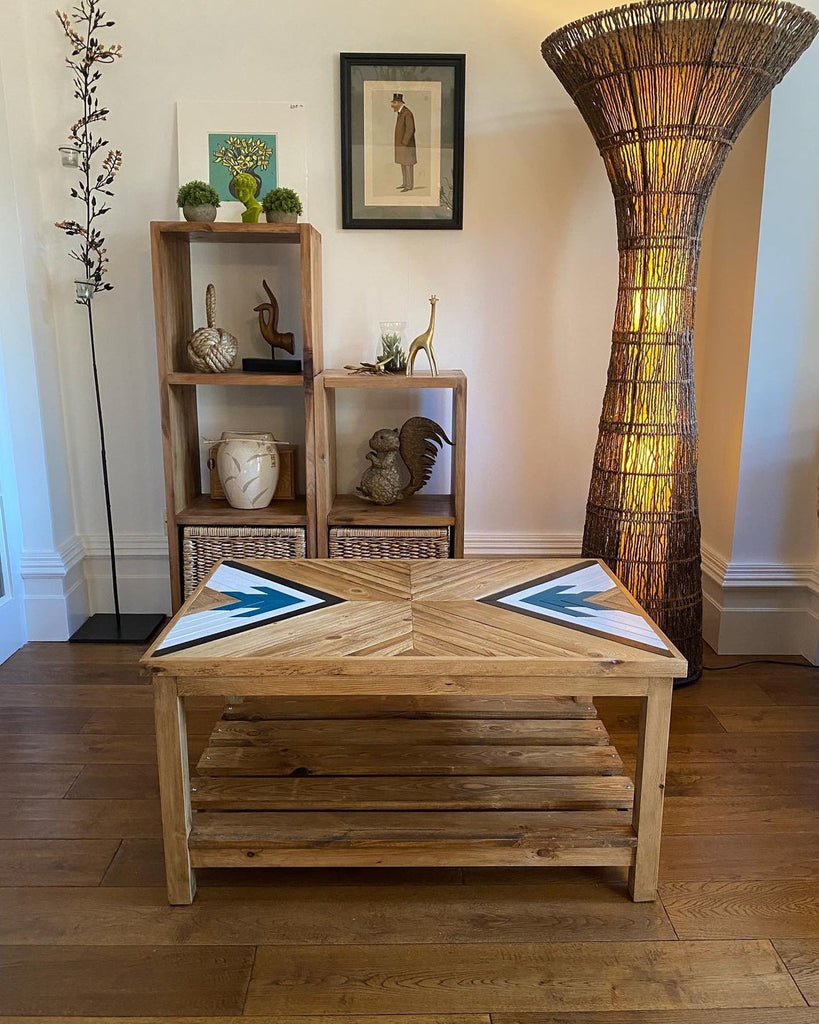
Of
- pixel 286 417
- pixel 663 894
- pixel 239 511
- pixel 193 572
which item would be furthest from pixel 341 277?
pixel 663 894

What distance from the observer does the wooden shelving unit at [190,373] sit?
240 centimetres

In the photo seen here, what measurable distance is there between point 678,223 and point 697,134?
0.71 ft

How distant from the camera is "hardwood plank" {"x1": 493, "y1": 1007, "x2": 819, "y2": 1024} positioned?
1.28 metres

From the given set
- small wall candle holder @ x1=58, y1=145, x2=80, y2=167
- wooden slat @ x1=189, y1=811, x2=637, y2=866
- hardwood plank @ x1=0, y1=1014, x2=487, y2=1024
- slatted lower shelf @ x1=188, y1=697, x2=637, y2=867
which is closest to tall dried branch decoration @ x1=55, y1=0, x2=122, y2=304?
small wall candle holder @ x1=58, y1=145, x2=80, y2=167

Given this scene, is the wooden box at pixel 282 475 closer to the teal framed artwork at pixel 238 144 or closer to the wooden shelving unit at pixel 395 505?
the wooden shelving unit at pixel 395 505

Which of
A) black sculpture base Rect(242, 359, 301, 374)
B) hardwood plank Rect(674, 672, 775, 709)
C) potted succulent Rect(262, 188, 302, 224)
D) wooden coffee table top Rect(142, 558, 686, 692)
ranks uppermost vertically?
potted succulent Rect(262, 188, 302, 224)

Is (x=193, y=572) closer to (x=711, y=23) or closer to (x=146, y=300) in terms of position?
(x=146, y=300)

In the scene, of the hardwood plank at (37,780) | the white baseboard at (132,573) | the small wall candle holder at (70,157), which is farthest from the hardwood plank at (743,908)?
the small wall candle holder at (70,157)

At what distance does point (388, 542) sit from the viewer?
2.58m

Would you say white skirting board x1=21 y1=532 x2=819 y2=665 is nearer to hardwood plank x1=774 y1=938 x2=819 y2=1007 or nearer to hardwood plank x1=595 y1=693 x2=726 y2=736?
hardwood plank x1=595 y1=693 x2=726 y2=736

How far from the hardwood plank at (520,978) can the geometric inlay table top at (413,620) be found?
0.50m

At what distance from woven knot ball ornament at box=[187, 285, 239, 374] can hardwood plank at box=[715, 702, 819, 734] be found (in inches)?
71.1

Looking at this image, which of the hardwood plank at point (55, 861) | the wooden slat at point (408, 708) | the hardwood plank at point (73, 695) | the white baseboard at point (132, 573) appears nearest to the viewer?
the hardwood plank at point (55, 861)

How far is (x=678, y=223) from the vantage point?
217 cm
